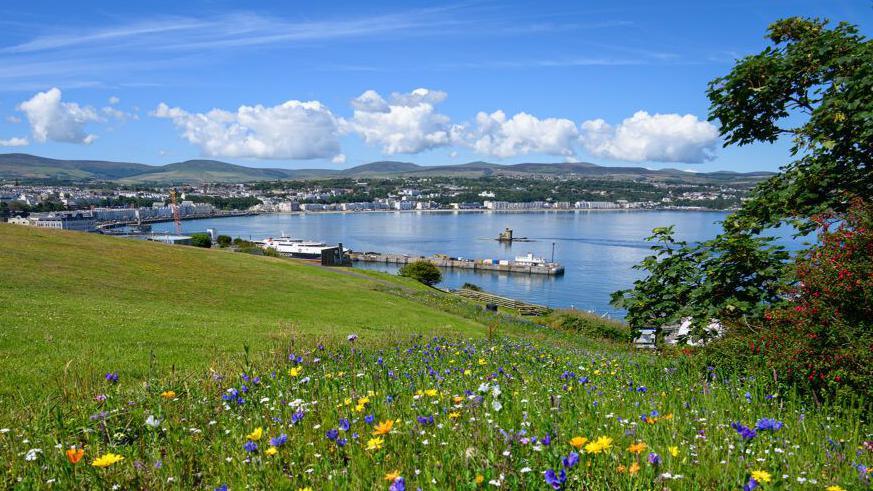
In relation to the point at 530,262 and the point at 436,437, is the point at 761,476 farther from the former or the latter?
the point at 530,262

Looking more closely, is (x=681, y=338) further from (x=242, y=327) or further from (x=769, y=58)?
(x=242, y=327)

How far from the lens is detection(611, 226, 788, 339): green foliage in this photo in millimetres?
8023

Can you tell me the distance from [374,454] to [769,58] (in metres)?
10.0

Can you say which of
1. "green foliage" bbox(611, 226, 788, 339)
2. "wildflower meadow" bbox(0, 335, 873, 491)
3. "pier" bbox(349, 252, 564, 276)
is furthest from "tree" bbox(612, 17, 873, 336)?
"pier" bbox(349, 252, 564, 276)

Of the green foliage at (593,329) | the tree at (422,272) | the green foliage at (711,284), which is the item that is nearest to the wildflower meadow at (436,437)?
the green foliage at (711,284)

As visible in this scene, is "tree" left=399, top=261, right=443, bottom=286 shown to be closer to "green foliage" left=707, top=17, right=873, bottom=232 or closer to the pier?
→ the pier

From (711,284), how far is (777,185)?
8.73 feet

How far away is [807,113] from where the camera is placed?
9.73 metres

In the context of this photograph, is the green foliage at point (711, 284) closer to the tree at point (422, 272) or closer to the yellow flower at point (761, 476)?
the yellow flower at point (761, 476)

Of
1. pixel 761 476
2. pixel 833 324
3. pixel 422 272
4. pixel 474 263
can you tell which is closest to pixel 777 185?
pixel 833 324

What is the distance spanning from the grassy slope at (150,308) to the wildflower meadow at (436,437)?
2919 mm

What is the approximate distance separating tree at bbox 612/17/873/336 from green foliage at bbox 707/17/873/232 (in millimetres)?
16

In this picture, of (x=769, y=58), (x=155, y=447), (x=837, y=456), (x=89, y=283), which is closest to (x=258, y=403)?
(x=155, y=447)

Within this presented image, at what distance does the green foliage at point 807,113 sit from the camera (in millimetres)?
8320
